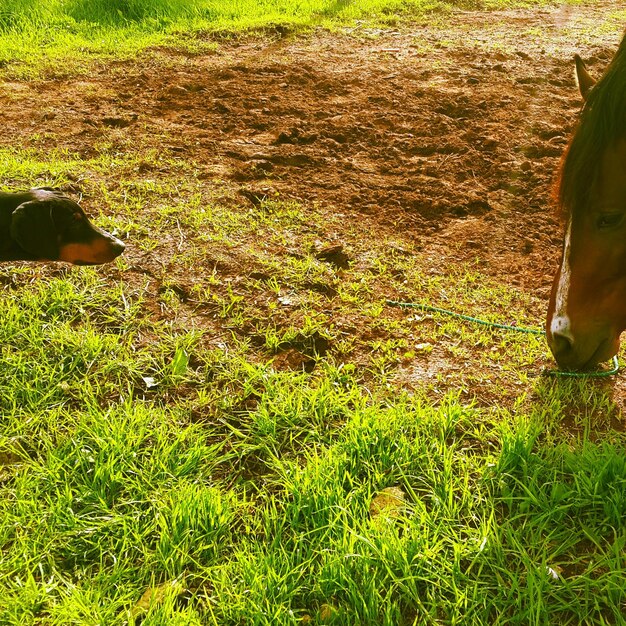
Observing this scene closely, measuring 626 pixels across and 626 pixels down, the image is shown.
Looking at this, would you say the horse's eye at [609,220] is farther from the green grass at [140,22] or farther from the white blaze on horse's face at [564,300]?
the green grass at [140,22]

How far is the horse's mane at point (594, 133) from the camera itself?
6.07ft

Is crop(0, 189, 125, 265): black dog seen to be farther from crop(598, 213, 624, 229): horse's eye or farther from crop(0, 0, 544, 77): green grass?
crop(0, 0, 544, 77): green grass

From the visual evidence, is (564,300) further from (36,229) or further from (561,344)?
(36,229)

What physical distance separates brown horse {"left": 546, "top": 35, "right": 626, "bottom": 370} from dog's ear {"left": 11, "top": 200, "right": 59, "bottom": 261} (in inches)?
86.0

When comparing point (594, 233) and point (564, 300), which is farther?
point (564, 300)

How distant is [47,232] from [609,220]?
7.62 feet

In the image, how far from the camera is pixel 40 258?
2559mm

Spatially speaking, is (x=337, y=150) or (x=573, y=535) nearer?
(x=573, y=535)

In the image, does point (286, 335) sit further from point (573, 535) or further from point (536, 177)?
point (536, 177)

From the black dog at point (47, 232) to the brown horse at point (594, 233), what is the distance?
2088 mm

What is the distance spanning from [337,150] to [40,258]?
2.46 m

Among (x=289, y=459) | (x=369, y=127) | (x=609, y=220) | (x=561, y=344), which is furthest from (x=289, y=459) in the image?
(x=369, y=127)

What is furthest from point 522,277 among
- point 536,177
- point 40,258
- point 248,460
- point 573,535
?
point 40,258

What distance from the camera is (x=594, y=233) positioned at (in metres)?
1.94
